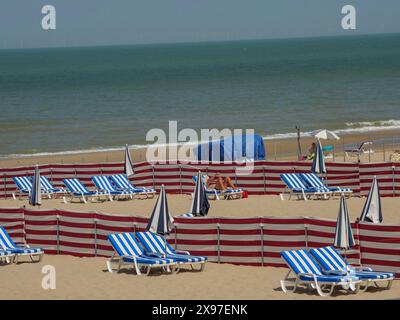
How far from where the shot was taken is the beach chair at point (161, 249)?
59.0ft

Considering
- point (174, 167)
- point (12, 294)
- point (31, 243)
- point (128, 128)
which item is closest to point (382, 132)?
point (128, 128)

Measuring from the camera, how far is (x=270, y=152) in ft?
136

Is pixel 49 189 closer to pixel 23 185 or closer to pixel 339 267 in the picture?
pixel 23 185

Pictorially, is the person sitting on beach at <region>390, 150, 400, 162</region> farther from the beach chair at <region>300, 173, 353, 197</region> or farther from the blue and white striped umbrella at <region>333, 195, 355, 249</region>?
the blue and white striped umbrella at <region>333, 195, 355, 249</region>

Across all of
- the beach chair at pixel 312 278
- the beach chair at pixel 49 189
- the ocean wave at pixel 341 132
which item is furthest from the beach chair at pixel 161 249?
the ocean wave at pixel 341 132

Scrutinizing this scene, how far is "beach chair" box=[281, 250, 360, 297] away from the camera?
16.0 m

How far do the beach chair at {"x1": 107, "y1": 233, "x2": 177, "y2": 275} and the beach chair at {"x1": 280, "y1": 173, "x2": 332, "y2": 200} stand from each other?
830cm

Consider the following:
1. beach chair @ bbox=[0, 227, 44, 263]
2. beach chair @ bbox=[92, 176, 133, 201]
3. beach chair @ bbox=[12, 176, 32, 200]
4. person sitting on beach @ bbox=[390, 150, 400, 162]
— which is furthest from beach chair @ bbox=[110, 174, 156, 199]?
person sitting on beach @ bbox=[390, 150, 400, 162]

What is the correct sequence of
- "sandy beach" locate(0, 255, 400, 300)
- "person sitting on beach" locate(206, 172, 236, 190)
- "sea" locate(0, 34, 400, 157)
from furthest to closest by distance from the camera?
"sea" locate(0, 34, 400, 157) < "person sitting on beach" locate(206, 172, 236, 190) < "sandy beach" locate(0, 255, 400, 300)

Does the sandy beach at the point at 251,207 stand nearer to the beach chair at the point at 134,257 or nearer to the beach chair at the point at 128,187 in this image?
the beach chair at the point at 128,187

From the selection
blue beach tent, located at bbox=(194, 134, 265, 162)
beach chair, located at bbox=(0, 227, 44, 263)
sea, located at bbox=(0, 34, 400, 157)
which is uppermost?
sea, located at bbox=(0, 34, 400, 157)

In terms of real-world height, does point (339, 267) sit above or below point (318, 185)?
below

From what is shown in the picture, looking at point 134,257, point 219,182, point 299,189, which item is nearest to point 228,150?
point 219,182

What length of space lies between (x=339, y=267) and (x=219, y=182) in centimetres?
1057
